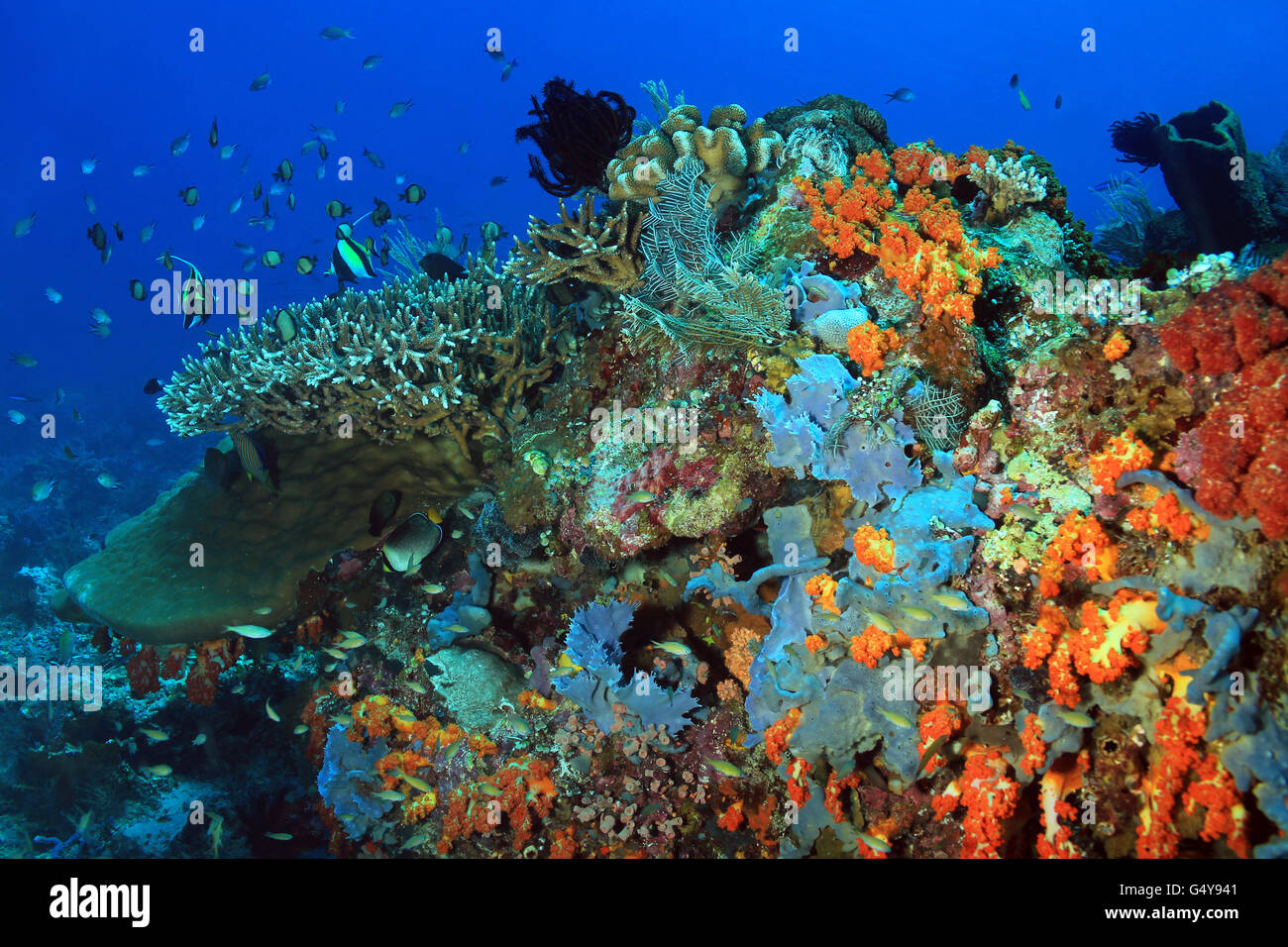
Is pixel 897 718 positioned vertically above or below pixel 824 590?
below

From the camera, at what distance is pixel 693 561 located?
5180 mm

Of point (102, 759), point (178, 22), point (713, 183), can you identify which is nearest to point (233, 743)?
point (102, 759)

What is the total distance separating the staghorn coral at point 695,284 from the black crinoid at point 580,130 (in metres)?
1.44

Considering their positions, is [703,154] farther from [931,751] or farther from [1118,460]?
[931,751]

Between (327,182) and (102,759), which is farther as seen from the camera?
(327,182)

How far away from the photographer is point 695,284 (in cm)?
471

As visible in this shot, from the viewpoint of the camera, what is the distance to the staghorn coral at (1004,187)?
506 centimetres

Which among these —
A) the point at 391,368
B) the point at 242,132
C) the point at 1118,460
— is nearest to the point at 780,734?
the point at 1118,460

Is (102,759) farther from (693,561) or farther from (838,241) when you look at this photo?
(838,241)

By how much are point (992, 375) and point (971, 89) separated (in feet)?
493

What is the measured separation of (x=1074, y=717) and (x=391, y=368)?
617 centimetres

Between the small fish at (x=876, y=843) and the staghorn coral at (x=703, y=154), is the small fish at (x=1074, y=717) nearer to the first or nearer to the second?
the small fish at (x=876, y=843)
